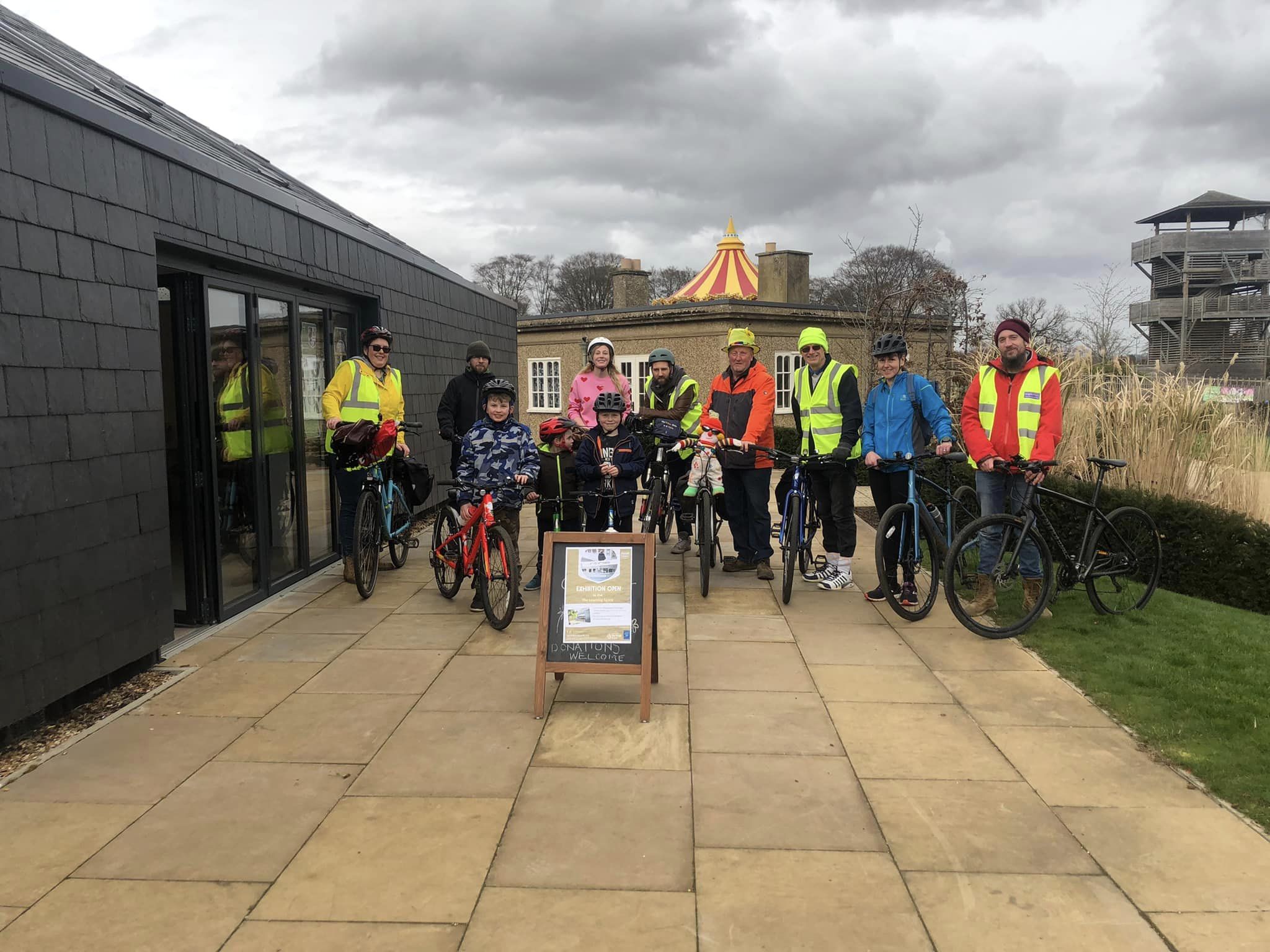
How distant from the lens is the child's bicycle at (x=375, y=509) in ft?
21.6

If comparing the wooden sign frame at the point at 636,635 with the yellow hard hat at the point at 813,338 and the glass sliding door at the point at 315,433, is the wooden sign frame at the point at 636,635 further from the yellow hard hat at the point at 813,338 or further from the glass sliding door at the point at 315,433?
the glass sliding door at the point at 315,433

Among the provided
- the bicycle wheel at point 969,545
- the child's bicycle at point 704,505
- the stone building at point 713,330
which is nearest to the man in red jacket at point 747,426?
the child's bicycle at point 704,505

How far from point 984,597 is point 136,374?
5173 millimetres

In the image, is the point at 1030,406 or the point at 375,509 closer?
the point at 1030,406

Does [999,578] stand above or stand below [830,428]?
below

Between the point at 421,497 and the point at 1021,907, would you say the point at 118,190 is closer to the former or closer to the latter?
the point at 421,497

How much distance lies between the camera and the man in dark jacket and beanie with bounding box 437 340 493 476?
7.62m

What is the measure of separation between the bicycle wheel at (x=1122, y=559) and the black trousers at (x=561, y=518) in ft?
11.2

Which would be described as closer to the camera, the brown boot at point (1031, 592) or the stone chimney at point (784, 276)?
the brown boot at point (1031, 592)

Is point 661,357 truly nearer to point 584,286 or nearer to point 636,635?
point 636,635

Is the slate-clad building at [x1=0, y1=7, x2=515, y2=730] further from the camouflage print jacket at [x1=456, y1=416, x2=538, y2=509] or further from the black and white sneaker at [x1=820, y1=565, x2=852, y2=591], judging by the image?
the black and white sneaker at [x1=820, y1=565, x2=852, y2=591]

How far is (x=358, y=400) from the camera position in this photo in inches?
274

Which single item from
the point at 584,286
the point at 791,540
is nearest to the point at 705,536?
the point at 791,540

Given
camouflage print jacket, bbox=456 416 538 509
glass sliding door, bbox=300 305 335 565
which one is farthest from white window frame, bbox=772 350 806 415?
camouflage print jacket, bbox=456 416 538 509
